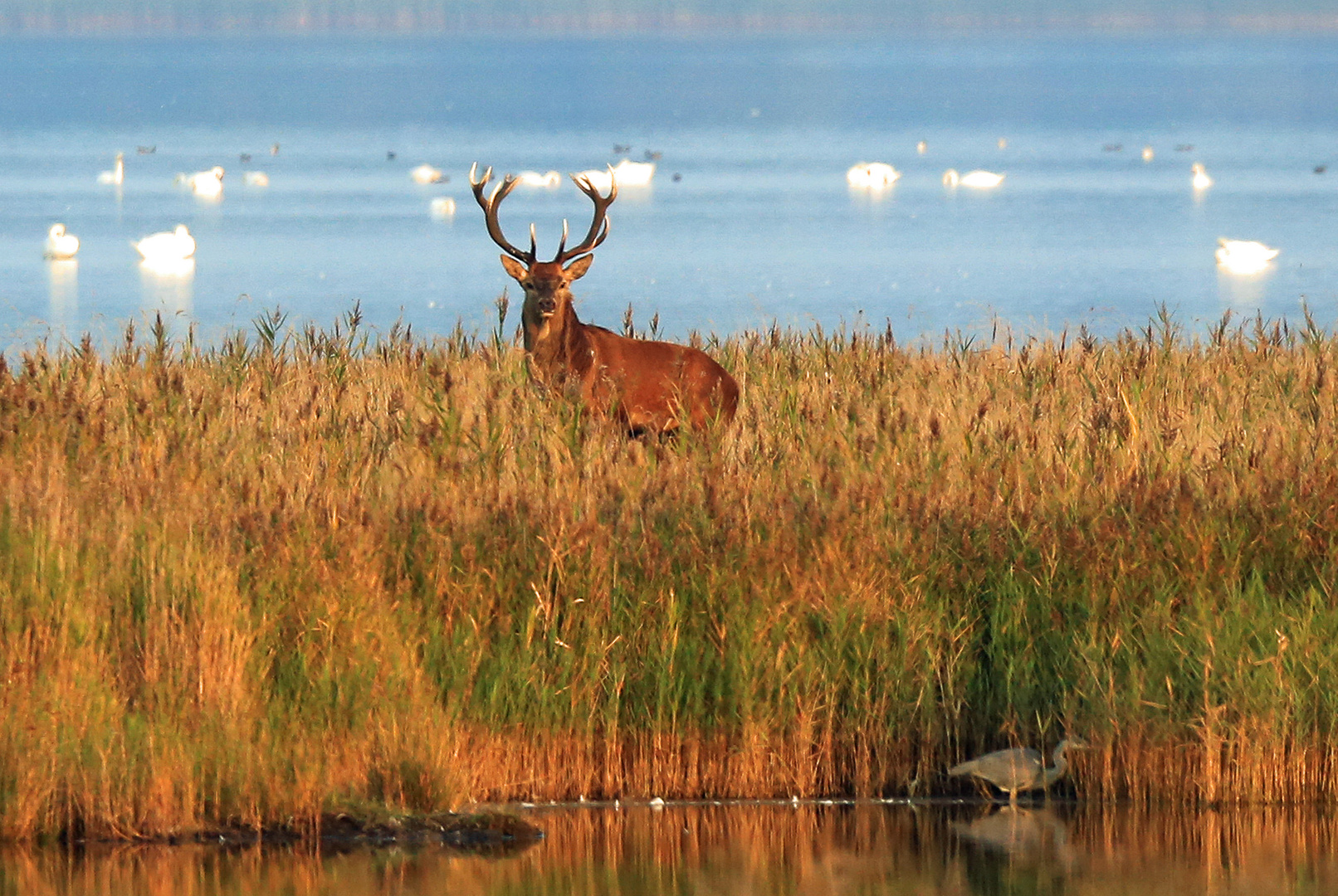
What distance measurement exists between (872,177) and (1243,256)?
85.5 ft

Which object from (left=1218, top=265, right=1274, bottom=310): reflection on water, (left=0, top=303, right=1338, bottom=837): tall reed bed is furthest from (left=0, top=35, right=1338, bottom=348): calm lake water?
(left=0, top=303, right=1338, bottom=837): tall reed bed

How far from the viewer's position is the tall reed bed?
7.39 meters

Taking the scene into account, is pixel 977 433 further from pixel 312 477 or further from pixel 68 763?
pixel 68 763

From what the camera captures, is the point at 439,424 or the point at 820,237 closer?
the point at 439,424

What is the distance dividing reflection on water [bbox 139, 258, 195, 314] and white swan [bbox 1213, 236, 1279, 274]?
1655cm

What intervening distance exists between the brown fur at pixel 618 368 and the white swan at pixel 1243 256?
25.9 metres

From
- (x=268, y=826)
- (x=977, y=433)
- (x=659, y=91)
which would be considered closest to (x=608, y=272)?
(x=977, y=433)

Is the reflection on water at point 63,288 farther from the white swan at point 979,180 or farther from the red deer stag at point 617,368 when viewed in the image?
the white swan at point 979,180

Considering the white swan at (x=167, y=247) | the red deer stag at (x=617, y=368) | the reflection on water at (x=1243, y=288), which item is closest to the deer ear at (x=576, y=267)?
the red deer stag at (x=617, y=368)

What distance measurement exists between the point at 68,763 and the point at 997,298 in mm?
28232

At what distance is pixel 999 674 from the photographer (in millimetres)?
8156

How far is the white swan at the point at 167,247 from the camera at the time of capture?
1444 inches

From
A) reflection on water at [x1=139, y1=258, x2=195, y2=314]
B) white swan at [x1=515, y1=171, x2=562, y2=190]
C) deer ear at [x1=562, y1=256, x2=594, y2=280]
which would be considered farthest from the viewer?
white swan at [x1=515, y1=171, x2=562, y2=190]

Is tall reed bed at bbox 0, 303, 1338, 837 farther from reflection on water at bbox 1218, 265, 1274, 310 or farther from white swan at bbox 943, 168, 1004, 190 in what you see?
white swan at bbox 943, 168, 1004, 190
